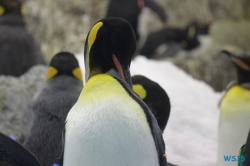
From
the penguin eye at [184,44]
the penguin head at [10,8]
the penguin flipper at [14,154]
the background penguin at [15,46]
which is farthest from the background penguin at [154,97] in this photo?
the penguin eye at [184,44]

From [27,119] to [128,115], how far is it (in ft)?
5.68

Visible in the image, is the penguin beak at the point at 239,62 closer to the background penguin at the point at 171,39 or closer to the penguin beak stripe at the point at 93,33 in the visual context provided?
the penguin beak stripe at the point at 93,33

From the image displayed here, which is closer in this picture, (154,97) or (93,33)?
(93,33)

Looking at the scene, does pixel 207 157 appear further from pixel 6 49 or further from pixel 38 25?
pixel 38 25

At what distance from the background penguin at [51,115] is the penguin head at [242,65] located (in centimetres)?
86

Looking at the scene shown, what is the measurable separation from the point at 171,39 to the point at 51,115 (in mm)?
5567

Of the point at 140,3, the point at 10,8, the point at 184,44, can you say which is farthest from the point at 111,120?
the point at 184,44

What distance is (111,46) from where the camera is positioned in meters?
2.15

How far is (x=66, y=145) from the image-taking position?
2010mm

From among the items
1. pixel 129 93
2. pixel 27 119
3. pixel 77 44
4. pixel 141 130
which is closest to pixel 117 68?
pixel 129 93

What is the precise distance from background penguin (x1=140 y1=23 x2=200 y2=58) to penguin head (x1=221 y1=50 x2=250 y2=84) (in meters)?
4.91

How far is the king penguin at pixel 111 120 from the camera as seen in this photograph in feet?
6.36

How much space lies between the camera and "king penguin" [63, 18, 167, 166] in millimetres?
1938

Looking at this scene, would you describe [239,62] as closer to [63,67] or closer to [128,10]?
[63,67]
